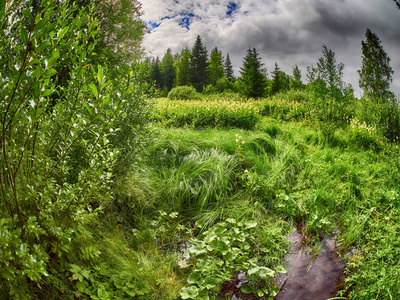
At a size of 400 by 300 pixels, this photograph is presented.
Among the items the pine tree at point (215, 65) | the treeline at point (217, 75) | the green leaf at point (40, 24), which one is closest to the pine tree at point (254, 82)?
the treeline at point (217, 75)

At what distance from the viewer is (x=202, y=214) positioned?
3.47 metres

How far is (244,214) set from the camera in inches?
137

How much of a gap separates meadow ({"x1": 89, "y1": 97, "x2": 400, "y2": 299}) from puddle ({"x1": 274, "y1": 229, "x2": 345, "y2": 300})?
0.09 meters

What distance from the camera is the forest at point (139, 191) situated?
1.57 metres

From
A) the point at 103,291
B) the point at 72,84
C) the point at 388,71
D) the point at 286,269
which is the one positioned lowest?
the point at 286,269

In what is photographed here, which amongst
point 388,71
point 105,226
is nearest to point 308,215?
point 105,226

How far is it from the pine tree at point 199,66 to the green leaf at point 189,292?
32.0m

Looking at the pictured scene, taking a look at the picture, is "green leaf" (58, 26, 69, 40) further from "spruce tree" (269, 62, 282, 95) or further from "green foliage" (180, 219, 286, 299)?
"spruce tree" (269, 62, 282, 95)

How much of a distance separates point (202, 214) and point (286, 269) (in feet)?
3.95

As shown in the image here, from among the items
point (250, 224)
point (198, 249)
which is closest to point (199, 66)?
point (250, 224)

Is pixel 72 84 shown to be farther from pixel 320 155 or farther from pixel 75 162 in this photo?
pixel 320 155

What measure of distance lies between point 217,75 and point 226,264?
3085cm

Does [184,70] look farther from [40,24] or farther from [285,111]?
[40,24]

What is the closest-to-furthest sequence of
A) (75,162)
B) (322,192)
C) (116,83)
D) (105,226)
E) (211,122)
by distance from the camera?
(75,162)
(105,226)
(116,83)
(322,192)
(211,122)
